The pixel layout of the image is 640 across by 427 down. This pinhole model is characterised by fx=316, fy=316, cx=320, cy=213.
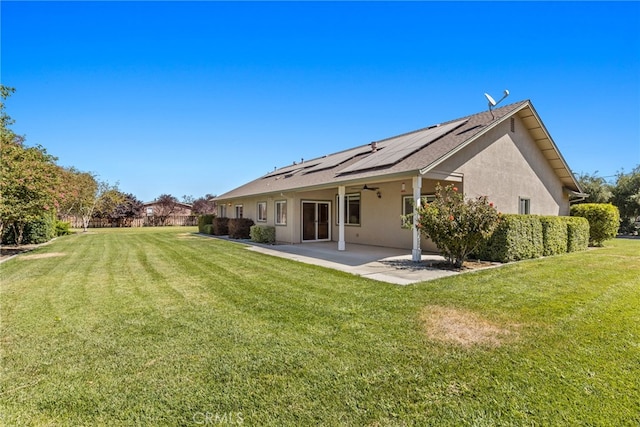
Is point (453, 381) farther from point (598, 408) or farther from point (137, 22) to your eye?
point (137, 22)

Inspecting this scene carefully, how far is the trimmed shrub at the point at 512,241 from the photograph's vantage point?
31.1ft

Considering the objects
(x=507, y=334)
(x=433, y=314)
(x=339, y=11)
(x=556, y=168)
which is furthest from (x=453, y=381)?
(x=556, y=168)

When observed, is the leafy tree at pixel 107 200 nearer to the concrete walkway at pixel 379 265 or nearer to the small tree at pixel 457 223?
the concrete walkway at pixel 379 265

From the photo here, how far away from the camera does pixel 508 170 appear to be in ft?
42.0

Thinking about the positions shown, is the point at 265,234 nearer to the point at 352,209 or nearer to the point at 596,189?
the point at 352,209

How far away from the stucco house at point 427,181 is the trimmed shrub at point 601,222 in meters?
1.33

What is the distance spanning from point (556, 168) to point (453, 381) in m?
16.1

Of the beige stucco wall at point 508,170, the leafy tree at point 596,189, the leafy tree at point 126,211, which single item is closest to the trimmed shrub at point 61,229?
the leafy tree at point 126,211

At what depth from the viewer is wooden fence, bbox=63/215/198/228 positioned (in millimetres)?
→ 38719

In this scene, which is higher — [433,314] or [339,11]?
[339,11]

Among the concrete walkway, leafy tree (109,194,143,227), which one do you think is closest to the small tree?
the concrete walkway

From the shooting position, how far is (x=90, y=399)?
2.74 metres

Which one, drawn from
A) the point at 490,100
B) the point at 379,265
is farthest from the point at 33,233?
the point at 490,100

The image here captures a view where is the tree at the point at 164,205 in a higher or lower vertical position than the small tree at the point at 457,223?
higher
